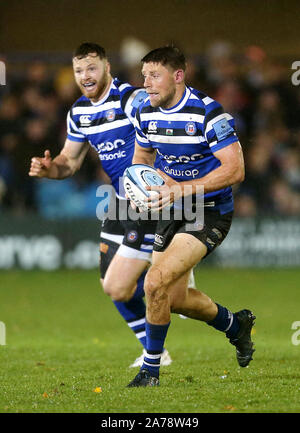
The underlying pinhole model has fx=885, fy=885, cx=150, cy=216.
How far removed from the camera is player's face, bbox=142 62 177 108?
682 centimetres

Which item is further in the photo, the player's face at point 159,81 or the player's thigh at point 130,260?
the player's thigh at point 130,260

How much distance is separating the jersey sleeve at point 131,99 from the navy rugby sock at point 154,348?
218 cm

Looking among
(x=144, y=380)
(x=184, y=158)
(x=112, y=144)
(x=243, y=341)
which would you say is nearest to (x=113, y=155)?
(x=112, y=144)

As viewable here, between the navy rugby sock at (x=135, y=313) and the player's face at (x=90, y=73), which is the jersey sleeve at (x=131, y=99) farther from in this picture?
the navy rugby sock at (x=135, y=313)

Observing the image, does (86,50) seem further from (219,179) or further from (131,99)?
(219,179)

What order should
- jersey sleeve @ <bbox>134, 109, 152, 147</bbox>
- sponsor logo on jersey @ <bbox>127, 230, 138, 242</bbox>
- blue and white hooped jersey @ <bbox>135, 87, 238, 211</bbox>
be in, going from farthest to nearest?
sponsor logo on jersey @ <bbox>127, 230, 138, 242</bbox> → jersey sleeve @ <bbox>134, 109, 152, 147</bbox> → blue and white hooped jersey @ <bbox>135, 87, 238, 211</bbox>

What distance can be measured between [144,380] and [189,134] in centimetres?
191

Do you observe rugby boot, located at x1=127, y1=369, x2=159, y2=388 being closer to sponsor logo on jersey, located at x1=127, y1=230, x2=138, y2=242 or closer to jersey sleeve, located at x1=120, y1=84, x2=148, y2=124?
sponsor logo on jersey, located at x1=127, y1=230, x2=138, y2=242

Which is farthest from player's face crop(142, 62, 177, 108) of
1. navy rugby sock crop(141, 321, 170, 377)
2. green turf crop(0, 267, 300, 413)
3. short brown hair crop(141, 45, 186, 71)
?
green turf crop(0, 267, 300, 413)

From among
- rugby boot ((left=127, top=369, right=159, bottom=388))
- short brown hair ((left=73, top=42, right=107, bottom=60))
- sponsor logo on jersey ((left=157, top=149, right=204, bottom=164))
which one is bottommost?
rugby boot ((left=127, top=369, right=159, bottom=388))

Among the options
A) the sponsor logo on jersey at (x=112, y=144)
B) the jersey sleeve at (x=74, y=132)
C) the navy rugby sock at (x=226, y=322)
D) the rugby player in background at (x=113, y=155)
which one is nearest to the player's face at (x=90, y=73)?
the rugby player in background at (x=113, y=155)

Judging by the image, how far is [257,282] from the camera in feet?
49.1

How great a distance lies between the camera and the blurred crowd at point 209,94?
16406 mm

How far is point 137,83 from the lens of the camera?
16.8 meters
